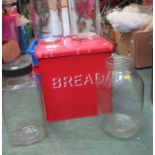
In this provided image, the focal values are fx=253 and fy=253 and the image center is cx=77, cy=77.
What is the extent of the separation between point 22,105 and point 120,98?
68 cm

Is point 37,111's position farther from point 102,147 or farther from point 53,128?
point 102,147

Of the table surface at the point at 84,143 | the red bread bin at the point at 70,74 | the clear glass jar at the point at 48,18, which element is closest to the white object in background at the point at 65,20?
the clear glass jar at the point at 48,18

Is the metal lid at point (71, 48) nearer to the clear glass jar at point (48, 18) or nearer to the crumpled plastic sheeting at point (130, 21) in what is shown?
the clear glass jar at point (48, 18)

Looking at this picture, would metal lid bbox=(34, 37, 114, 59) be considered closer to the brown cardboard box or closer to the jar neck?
the jar neck

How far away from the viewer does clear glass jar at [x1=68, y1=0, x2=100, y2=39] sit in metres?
1.83

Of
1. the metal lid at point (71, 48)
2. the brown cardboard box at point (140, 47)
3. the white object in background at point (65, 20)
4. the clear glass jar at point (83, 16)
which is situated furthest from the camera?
the brown cardboard box at point (140, 47)

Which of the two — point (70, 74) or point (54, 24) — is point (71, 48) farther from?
point (54, 24)

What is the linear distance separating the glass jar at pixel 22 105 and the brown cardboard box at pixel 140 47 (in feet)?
3.52

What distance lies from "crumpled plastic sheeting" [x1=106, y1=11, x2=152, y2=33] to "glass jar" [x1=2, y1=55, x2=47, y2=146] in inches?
43.0

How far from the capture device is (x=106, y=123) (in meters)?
1.55

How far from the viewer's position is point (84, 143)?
4.61 feet

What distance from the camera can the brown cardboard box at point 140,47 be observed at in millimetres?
2215

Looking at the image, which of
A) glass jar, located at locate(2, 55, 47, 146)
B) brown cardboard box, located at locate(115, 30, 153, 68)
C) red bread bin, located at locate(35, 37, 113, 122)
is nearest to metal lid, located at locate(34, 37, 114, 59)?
red bread bin, located at locate(35, 37, 113, 122)

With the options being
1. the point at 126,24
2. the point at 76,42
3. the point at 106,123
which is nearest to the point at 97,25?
the point at 76,42
